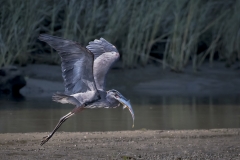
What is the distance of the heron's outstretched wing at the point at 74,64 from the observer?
7829 millimetres

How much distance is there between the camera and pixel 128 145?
8.23 meters

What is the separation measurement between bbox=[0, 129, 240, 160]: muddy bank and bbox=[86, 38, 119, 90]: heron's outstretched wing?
2.34 feet

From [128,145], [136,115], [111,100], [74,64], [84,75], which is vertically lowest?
[136,115]

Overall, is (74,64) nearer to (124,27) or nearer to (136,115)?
(136,115)

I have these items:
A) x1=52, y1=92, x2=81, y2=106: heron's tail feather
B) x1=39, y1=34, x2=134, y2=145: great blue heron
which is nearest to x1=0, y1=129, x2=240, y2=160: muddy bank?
x1=39, y1=34, x2=134, y2=145: great blue heron

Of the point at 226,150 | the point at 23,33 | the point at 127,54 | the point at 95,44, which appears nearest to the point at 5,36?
the point at 23,33

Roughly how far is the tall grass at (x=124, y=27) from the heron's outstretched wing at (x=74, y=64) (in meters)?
6.70

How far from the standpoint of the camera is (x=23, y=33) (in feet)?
51.0

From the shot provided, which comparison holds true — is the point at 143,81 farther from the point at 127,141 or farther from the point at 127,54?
the point at 127,141

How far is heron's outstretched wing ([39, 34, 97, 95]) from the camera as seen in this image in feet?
25.7

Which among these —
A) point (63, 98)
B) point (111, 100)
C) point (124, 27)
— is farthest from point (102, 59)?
point (124, 27)

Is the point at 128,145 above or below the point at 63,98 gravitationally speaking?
below

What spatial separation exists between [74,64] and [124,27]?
8.13 m

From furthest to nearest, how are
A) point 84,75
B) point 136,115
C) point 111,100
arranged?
point 136,115, point 111,100, point 84,75
